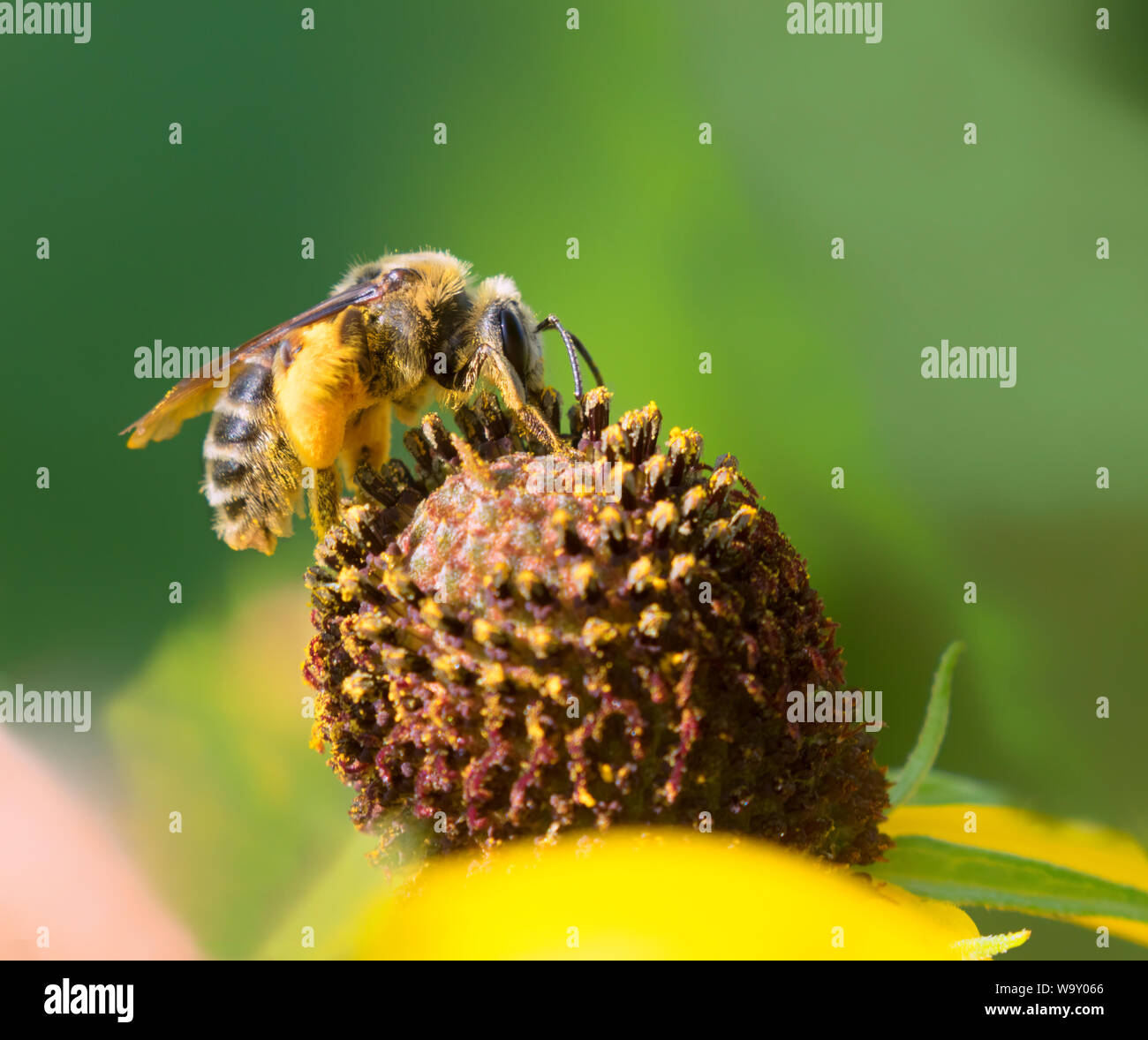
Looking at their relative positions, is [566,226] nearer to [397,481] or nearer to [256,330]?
[256,330]

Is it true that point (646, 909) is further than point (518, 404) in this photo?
No

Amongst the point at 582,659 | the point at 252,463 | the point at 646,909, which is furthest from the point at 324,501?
the point at 646,909

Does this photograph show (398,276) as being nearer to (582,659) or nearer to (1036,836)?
(582,659)

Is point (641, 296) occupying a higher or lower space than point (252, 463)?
higher

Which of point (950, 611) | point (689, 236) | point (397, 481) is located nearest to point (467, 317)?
point (397, 481)

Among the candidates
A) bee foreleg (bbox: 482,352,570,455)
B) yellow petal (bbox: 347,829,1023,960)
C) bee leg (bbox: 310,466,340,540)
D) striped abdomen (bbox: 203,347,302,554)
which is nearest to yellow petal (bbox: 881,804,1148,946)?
yellow petal (bbox: 347,829,1023,960)

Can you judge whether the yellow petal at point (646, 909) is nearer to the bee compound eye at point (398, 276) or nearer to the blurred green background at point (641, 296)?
the blurred green background at point (641, 296)

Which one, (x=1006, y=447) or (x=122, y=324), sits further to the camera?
(x=122, y=324)
